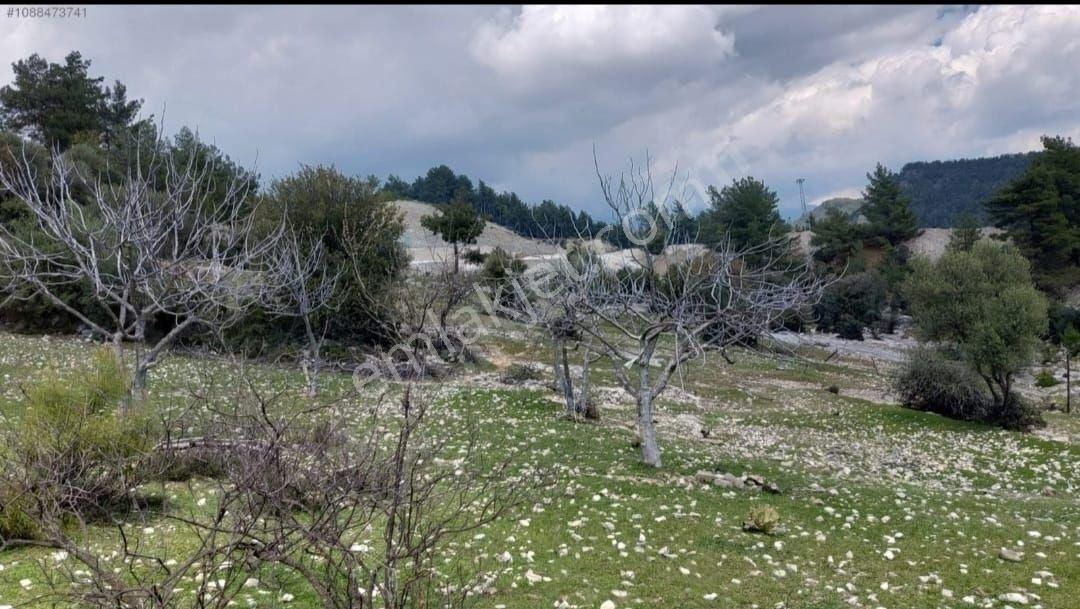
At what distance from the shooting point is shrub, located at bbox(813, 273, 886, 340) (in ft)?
191

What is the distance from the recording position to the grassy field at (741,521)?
22.2 feet

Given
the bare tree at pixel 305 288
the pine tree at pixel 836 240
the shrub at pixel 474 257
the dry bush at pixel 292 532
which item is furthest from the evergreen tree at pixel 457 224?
the pine tree at pixel 836 240

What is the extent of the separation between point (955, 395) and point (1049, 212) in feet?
173

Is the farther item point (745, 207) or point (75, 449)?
point (745, 207)

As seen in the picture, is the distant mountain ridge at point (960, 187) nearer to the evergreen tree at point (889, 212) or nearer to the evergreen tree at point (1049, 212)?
the evergreen tree at point (889, 212)

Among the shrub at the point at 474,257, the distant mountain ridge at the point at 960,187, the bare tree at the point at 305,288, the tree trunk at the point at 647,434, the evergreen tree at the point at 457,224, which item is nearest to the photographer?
the tree trunk at the point at 647,434

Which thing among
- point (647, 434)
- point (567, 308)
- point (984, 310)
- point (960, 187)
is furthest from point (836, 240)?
point (960, 187)

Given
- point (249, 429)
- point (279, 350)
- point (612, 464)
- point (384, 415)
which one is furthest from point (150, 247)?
point (279, 350)

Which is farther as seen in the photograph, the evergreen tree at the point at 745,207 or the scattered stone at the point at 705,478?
the evergreen tree at the point at 745,207

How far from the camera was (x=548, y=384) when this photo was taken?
2461 centimetres

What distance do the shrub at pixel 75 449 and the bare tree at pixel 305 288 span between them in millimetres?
5892

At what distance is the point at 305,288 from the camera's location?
840 inches

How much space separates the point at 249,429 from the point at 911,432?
69.2 feet

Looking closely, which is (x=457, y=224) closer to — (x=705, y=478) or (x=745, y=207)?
(x=745, y=207)
